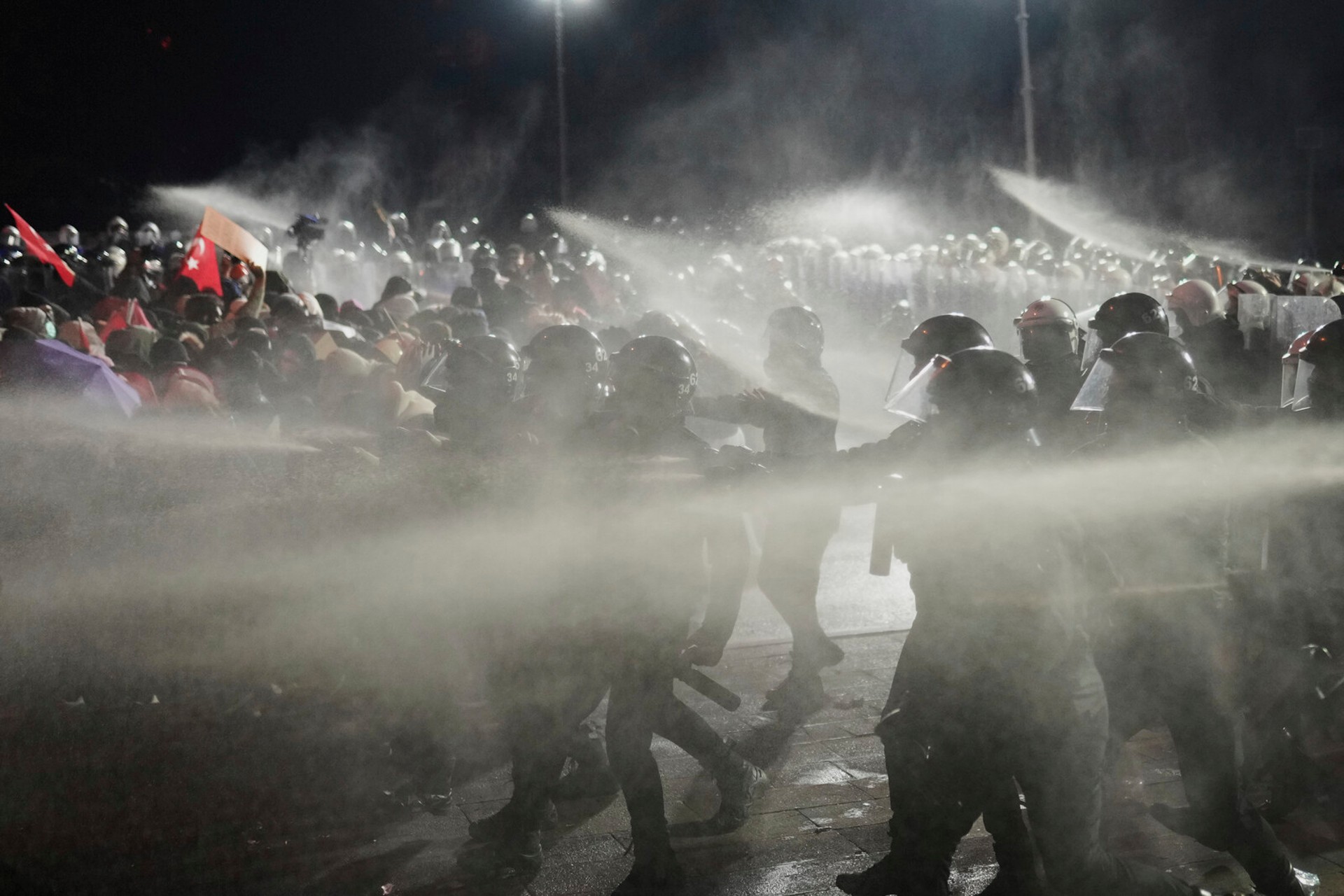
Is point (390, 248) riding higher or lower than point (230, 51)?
lower

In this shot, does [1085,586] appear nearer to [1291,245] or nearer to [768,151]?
[1291,245]

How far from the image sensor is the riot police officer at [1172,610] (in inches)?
142

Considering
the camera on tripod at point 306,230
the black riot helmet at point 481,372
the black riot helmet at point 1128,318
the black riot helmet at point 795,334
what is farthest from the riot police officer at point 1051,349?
the camera on tripod at point 306,230

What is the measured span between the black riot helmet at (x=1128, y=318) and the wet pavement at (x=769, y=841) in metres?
1.83

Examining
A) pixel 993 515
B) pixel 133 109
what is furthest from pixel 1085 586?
pixel 133 109

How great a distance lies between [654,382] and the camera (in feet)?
14.5

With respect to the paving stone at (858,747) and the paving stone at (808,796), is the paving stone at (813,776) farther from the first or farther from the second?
the paving stone at (858,747)

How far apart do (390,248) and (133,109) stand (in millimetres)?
19616

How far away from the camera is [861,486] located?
4156mm

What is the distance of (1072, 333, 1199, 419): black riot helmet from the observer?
4.20 metres

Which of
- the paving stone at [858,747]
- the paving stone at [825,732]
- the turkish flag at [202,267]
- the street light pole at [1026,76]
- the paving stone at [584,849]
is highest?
the street light pole at [1026,76]

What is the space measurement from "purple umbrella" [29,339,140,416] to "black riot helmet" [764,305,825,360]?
3302 millimetres

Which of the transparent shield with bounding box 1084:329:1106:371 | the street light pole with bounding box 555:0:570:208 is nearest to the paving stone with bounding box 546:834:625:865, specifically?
the transparent shield with bounding box 1084:329:1106:371

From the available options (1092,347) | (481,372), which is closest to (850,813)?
(481,372)
